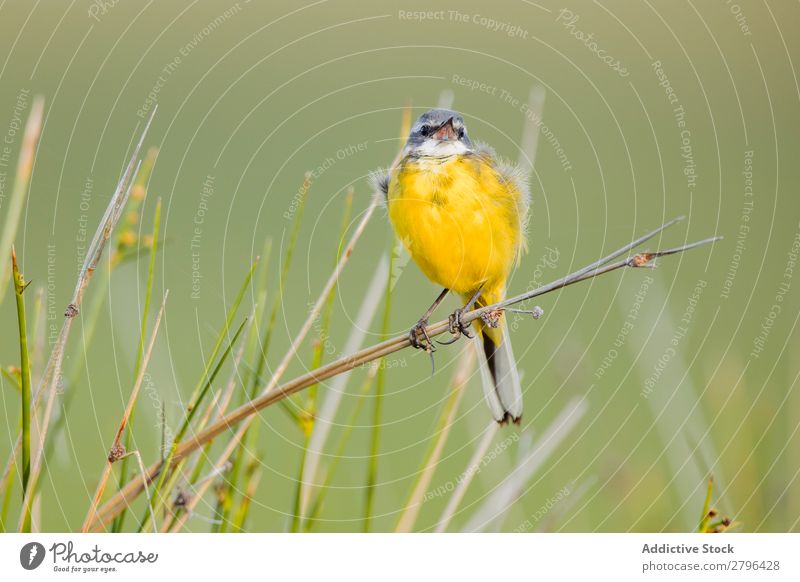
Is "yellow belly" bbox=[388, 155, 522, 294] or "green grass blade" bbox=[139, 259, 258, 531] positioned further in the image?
"yellow belly" bbox=[388, 155, 522, 294]

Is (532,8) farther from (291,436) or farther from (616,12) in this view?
(291,436)

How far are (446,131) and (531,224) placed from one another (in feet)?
0.87

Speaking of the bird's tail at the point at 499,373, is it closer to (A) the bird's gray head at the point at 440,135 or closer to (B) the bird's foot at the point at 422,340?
(B) the bird's foot at the point at 422,340

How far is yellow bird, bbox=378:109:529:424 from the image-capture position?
167 centimetres

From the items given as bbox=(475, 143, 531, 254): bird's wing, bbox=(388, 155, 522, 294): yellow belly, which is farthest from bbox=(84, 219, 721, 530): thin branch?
bbox=(475, 143, 531, 254): bird's wing

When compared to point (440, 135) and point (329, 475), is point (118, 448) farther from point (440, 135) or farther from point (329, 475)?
point (440, 135)

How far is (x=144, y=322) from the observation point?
123 cm

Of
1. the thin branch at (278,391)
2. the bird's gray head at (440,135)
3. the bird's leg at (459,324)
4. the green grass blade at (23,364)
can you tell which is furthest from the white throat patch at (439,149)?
the green grass blade at (23,364)

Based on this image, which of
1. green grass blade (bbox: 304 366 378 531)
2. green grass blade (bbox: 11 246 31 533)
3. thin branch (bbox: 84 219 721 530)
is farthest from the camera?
green grass blade (bbox: 304 366 378 531)

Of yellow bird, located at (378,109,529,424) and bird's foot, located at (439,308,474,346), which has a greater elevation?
yellow bird, located at (378,109,529,424)

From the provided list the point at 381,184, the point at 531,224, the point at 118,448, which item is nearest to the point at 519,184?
the point at 531,224

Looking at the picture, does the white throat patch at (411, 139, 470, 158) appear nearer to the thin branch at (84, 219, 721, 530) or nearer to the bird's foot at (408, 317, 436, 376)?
the bird's foot at (408, 317, 436, 376)
